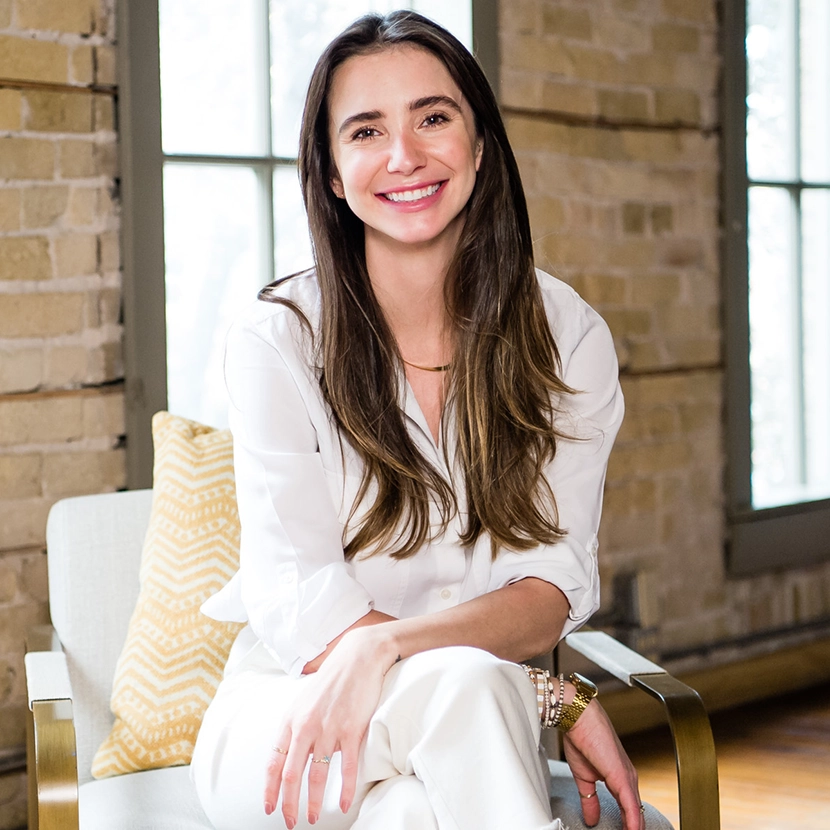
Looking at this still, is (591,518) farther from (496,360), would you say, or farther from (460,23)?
(460,23)

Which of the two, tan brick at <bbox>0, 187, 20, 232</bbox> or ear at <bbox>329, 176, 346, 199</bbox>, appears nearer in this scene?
ear at <bbox>329, 176, 346, 199</bbox>

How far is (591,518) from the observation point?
71.6 inches

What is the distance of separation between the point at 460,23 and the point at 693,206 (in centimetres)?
97

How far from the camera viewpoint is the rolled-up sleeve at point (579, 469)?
69.1 inches

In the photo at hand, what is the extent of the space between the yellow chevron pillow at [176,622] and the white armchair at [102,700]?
0.05 meters

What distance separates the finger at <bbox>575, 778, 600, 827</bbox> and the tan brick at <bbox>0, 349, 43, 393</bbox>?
53.2 inches

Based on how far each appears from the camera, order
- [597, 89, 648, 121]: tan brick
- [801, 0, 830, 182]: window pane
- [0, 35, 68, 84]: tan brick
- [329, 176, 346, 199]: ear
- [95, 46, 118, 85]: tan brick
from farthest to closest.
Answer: [801, 0, 830, 182]: window pane
[597, 89, 648, 121]: tan brick
[95, 46, 118, 85]: tan brick
[0, 35, 68, 84]: tan brick
[329, 176, 346, 199]: ear

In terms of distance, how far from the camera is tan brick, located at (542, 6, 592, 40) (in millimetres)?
3117

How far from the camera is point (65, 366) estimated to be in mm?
2395

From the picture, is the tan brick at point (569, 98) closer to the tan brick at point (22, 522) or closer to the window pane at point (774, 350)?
the window pane at point (774, 350)

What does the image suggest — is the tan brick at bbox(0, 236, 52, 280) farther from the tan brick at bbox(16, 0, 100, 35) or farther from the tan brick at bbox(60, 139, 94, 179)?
the tan brick at bbox(16, 0, 100, 35)

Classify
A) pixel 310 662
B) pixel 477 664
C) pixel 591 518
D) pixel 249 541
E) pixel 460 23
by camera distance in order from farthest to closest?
pixel 460 23, pixel 591 518, pixel 249 541, pixel 310 662, pixel 477 664

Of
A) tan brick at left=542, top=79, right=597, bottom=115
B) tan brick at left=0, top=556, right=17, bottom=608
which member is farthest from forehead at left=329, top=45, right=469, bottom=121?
tan brick at left=542, top=79, right=597, bottom=115

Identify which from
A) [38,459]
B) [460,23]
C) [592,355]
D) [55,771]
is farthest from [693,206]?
[55,771]
